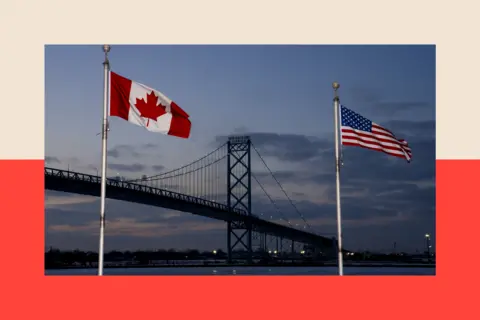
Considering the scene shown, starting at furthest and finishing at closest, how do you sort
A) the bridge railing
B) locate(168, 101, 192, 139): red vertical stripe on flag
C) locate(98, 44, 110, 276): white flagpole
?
the bridge railing, locate(168, 101, 192, 139): red vertical stripe on flag, locate(98, 44, 110, 276): white flagpole

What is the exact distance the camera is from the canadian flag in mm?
10711

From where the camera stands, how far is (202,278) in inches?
365

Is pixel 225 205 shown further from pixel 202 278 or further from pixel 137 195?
pixel 202 278

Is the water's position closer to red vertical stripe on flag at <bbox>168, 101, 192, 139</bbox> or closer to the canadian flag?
red vertical stripe on flag at <bbox>168, 101, 192, 139</bbox>

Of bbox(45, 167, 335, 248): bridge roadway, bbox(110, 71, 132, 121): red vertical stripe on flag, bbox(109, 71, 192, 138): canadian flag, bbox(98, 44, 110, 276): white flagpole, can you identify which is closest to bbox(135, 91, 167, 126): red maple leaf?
bbox(109, 71, 192, 138): canadian flag

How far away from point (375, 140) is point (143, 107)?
11.6 ft

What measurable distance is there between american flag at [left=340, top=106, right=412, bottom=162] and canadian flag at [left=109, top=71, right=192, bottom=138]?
2.41 metres

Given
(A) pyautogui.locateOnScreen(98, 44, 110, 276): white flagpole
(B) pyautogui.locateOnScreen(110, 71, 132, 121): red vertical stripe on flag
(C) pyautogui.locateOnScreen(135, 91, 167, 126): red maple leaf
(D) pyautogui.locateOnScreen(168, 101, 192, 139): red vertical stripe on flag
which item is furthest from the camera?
(D) pyautogui.locateOnScreen(168, 101, 192, 139): red vertical stripe on flag

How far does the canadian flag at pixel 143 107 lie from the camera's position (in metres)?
10.7

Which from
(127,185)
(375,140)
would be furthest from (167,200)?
(375,140)

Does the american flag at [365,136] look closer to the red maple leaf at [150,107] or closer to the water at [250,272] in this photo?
the red maple leaf at [150,107]

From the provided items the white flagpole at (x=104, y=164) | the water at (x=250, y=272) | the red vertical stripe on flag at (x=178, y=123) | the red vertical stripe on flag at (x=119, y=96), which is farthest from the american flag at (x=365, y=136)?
the water at (x=250, y=272)

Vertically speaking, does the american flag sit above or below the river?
above
